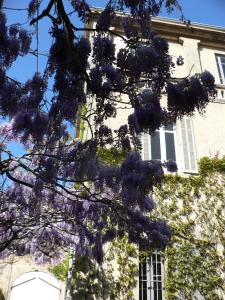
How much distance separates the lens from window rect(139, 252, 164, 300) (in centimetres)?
977

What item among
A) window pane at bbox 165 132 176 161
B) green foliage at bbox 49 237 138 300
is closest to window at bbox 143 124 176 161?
window pane at bbox 165 132 176 161

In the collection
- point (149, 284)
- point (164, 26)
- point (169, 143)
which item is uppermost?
point (164, 26)

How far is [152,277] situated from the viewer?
10.0 metres

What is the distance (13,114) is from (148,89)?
250 centimetres

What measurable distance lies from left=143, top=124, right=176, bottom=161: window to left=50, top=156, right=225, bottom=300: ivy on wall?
93cm

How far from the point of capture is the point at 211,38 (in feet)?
52.3

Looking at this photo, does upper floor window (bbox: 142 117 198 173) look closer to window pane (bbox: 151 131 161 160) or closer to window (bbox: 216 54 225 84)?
window pane (bbox: 151 131 161 160)

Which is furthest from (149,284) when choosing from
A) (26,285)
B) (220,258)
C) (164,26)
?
(164,26)

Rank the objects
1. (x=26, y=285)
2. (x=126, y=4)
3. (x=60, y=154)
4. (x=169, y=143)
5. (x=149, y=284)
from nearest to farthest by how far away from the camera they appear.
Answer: (x=126, y=4) < (x=60, y=154) < (x=149, y=284) < (x=26, y=285) < (x=169, y=143)

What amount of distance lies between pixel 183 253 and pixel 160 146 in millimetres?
3425

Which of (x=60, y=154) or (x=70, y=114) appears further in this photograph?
(x=60, y=154)

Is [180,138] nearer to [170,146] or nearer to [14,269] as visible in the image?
[170,146]

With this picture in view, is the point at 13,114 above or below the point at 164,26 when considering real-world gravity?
below

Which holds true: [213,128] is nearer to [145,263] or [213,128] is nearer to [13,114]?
[145,263]
